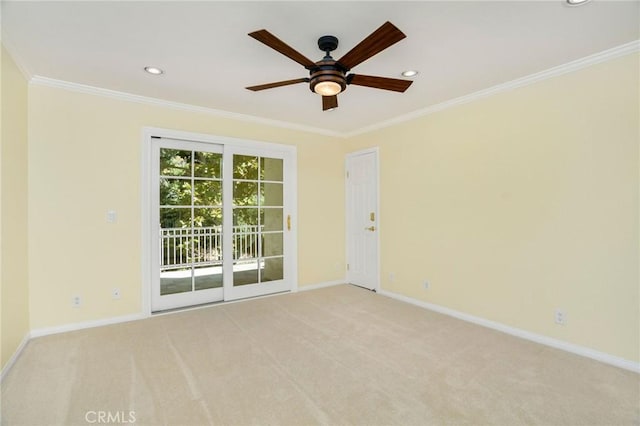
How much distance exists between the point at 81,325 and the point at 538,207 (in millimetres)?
4617

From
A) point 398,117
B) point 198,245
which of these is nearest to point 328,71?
point 398,117

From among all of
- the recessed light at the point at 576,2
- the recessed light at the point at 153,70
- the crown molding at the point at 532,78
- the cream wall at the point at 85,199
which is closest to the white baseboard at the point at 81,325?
the cream wall at the point at 85,199

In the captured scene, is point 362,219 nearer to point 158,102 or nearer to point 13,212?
point 158,102

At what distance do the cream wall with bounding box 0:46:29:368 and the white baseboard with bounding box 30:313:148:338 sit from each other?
0.44 ft

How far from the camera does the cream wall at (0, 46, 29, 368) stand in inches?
90.5

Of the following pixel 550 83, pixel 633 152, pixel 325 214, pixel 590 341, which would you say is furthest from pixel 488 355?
pixel 325 214

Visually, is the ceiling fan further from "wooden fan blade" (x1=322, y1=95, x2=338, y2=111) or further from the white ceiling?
the white ceiling

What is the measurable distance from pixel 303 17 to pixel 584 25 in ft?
6.27

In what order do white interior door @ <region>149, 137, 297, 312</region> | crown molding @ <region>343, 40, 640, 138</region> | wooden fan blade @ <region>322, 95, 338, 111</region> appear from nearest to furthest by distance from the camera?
1. crown molding @ <region>343, 40, 640, 138</region>
2. wooden fan blade @ <region>322, 95, 338, 111</region>
3. white interior door @ <region>149, 137, 297, 312</region>

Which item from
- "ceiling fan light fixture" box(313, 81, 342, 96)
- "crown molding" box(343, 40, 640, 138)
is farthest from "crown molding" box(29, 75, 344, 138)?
"ceiling fan light fixture" box(313, 81, 342, 96)

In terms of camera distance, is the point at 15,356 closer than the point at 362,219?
Yes

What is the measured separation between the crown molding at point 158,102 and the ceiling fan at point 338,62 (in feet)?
5.60

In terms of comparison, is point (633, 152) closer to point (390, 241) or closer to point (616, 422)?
point (616, 422)

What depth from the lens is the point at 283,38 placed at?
7.30 ft
